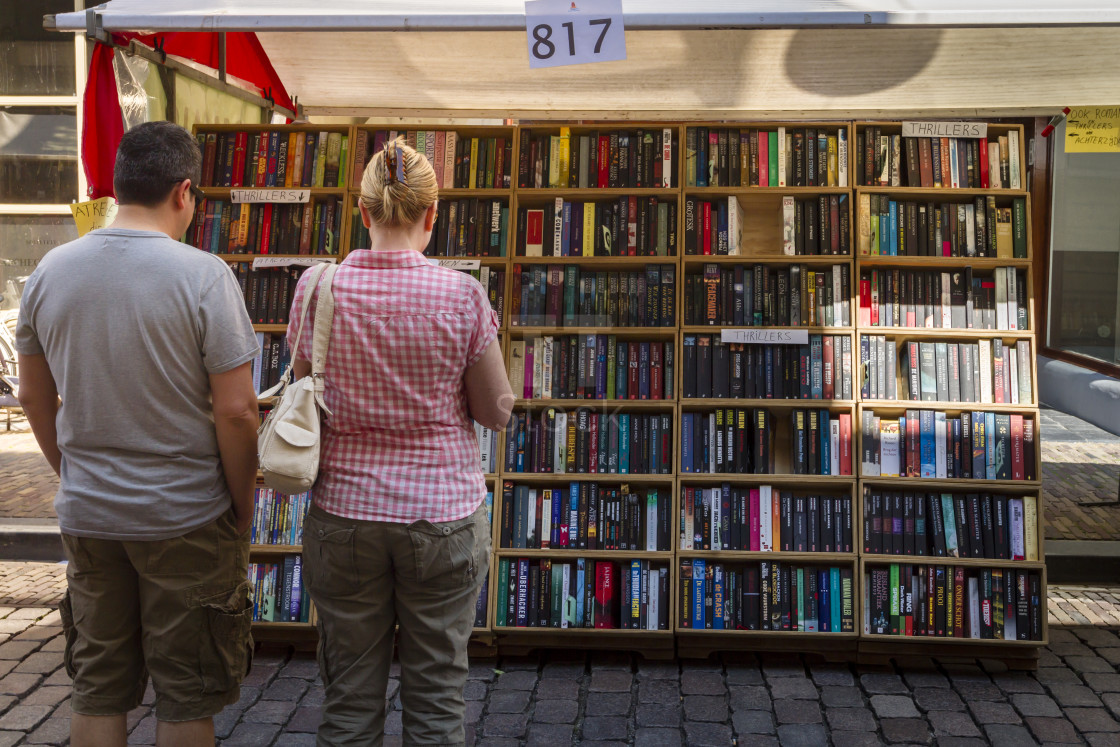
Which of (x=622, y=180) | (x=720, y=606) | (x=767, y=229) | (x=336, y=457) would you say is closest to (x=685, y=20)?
(x=622, y=180)

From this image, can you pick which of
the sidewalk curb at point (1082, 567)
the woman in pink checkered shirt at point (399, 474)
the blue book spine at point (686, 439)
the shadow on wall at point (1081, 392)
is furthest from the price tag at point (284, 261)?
the shadow on wall at point (1081, 392)

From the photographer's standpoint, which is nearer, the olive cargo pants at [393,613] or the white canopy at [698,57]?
the olive cargo pants at [393,613]

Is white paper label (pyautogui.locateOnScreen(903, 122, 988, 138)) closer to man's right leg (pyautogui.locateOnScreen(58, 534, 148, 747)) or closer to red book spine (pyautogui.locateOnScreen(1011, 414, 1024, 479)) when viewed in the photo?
red book spine (pyautogui.locateOnScreen(1011, 414, 1024, 479))

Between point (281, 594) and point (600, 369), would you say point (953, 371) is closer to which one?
point (600, 369)

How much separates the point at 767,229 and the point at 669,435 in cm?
107

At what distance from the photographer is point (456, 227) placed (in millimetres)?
4164

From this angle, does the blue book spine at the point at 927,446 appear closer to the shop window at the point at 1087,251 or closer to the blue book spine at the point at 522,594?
the blue book spine at the point at 522,594

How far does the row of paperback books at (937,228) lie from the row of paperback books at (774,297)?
0.21 metres

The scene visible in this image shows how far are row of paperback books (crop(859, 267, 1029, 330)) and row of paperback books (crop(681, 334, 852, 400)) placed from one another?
222mm

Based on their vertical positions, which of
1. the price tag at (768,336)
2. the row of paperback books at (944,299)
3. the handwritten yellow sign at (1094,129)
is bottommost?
the price tag at (768,336)

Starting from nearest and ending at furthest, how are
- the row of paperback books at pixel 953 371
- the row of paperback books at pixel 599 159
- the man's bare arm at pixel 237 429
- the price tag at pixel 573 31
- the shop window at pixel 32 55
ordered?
the man's bare arm at pixel 237 429 < the price tag at pixel 573 31 < the row of paperback books at pixel 953 371 < the row of paperback books at pixel 599 159 < the shop window at pixel 32 55

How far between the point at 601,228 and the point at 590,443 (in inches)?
36.8

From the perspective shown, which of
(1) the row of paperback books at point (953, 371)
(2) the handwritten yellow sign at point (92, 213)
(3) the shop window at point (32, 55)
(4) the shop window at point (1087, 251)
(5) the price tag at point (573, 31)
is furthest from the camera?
(4) the shop window at point (1087, 251)

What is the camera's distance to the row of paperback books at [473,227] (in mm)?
4152
